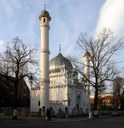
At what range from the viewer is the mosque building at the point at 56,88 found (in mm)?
70312

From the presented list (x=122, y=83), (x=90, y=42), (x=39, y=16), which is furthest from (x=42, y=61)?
(x=122, y=83)

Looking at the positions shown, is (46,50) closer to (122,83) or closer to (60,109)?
(60,109)

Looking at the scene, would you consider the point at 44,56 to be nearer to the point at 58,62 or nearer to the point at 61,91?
the point at 61,91

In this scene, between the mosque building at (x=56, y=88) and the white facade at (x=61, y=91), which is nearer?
the mosque building at (x=56, y=88)

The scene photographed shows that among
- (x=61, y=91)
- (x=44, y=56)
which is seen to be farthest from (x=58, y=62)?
(x=44, y=56)

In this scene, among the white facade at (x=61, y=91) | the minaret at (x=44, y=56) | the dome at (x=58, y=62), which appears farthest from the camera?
the dome at (x=58, y=62)

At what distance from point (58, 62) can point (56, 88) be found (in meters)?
7.27

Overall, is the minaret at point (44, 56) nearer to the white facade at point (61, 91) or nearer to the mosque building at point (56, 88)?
the mosque building at point (56, 88)

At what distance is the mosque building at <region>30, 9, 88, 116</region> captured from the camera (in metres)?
70.3

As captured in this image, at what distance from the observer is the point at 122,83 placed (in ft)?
322

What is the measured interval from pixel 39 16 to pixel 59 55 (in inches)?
837

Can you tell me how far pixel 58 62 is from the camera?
88375 millimetres

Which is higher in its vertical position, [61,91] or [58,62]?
[58,62]

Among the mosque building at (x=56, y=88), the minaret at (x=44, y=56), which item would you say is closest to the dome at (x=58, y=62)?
the mosque building at (x=56, y=88)
